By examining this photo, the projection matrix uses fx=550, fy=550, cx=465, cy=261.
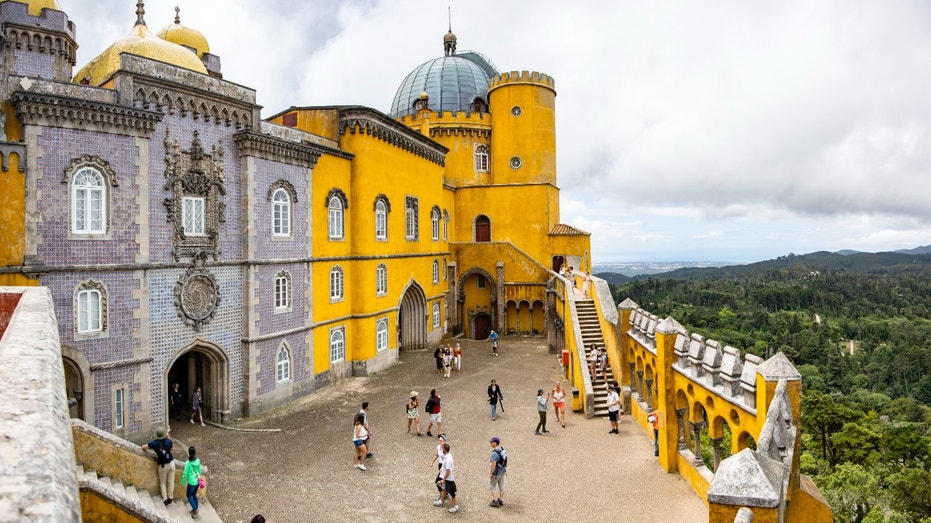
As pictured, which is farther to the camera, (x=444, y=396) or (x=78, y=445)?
(x=444, y=396)

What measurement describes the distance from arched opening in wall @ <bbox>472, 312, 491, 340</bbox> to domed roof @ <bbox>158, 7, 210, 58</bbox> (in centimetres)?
2070

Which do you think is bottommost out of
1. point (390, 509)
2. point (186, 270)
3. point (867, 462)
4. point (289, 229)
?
point (867, 462)

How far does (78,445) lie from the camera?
1003 centimetres

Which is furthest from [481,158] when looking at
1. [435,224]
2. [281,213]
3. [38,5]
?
[38,5]

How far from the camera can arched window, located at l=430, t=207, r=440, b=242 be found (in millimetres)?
31094

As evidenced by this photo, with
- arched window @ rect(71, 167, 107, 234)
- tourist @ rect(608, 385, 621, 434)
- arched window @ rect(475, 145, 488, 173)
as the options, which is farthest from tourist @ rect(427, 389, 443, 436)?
arched window @ rect(475, 145, 488, 173)

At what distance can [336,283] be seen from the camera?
23.0 meters

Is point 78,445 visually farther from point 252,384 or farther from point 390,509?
point 252,384

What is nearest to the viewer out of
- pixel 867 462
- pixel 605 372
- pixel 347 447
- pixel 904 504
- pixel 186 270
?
pixel 347 447

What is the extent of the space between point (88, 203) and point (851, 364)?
9863 centimetres

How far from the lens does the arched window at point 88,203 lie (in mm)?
14234

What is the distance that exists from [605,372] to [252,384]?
12.3 metres

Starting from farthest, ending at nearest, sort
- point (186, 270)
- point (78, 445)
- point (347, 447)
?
point (186, 270) → point (347, 447) → point (78, 445)

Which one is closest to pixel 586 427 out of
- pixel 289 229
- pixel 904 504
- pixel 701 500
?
pixel 701 500
